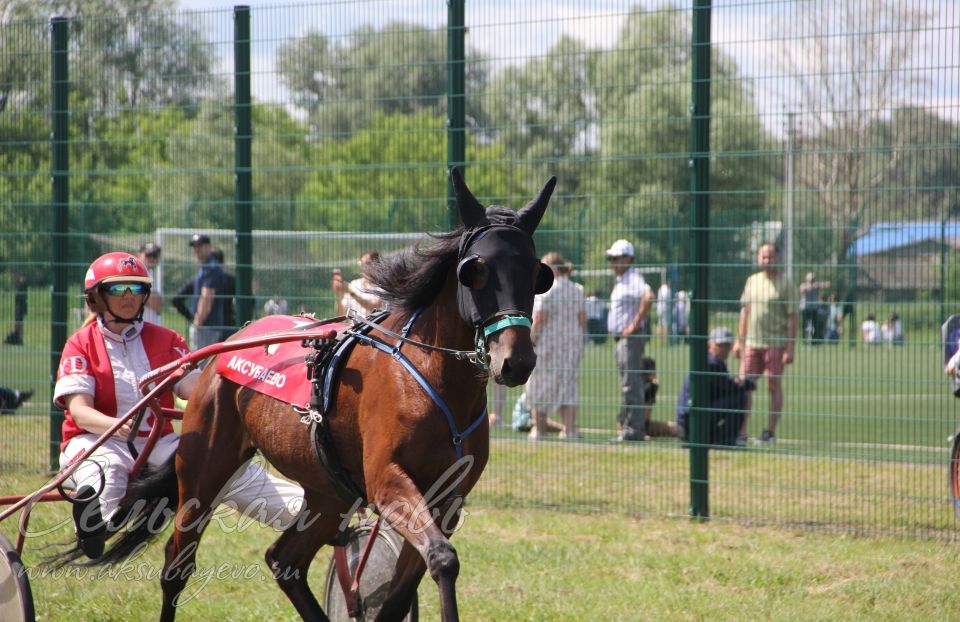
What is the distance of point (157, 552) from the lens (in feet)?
23.4

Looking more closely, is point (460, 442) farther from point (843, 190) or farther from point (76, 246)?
point (76, 246)

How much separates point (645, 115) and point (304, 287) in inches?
123

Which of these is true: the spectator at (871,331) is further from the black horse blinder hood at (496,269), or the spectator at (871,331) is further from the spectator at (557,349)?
the black horse blinder hood at (496,269)

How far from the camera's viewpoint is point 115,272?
517 cm

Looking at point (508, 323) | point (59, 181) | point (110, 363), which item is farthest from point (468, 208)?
point (59, 181)

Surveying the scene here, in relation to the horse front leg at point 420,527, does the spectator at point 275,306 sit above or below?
above

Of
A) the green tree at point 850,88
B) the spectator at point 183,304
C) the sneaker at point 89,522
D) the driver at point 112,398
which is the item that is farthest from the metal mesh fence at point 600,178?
the sneaker at point 89,522

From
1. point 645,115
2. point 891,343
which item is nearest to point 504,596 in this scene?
point 891,343

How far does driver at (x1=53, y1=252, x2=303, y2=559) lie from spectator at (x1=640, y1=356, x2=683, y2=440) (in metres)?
4.00

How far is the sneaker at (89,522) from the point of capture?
197 inches

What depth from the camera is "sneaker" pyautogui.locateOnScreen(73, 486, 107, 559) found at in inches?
197

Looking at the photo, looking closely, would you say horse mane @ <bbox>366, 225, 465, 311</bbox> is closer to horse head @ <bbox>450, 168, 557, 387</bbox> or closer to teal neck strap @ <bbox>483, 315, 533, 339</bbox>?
horse head @ <bbox>450, 168, 557, 387</bbox>

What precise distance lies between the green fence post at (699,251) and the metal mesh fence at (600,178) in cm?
7

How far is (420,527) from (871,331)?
4741 mm
